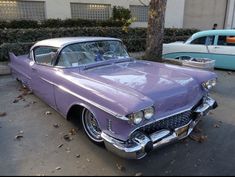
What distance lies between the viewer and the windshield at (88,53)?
389 cm

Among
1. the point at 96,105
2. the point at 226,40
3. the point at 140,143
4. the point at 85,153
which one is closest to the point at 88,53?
the point at 96,105

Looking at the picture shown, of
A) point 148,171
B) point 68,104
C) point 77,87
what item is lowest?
point 148,171

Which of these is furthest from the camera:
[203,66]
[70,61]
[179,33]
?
[179,33]

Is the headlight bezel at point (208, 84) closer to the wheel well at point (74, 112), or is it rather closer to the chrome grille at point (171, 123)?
the chrome grille at point (171, 123)

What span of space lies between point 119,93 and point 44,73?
1.91m

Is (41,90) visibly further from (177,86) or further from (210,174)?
(210,174)

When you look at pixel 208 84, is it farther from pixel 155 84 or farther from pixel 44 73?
pixel 44 73

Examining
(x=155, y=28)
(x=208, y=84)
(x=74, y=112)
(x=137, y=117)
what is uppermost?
(x=155, y=28)

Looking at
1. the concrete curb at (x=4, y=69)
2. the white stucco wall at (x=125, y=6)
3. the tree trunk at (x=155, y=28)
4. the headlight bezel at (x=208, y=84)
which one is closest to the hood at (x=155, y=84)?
the headlight bezel at (x=208, y=84)

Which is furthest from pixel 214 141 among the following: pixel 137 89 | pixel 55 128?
pixel 55 128

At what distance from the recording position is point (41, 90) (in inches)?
173

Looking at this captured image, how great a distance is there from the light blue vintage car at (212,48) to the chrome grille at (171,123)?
17.1ft

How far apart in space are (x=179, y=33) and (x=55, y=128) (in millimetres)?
11508

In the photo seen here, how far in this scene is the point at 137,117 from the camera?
261 cm
